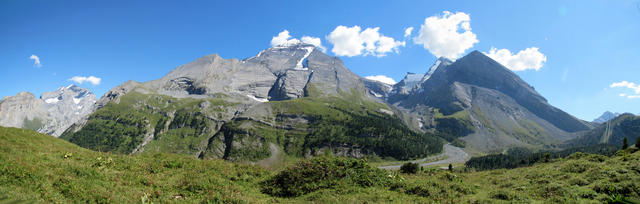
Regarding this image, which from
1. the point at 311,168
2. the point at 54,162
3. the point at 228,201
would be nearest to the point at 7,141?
→ the point at 54,162

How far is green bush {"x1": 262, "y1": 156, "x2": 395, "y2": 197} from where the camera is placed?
16703 millimetres

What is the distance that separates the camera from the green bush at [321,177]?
16703 millimetres

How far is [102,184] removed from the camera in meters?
12.7

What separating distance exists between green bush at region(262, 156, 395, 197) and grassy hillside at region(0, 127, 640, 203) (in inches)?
2.6

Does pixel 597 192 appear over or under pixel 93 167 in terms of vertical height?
over

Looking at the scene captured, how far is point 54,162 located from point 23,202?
581 cm

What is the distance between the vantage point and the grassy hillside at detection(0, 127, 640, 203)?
11.3m

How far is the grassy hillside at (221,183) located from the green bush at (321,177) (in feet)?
0.21

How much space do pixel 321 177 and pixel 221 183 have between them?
6395 millimetres

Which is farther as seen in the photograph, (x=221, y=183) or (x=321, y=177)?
(x=321, y=177)

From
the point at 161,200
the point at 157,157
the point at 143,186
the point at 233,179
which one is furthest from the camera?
the point at 157,157

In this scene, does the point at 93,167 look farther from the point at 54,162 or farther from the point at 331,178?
the point at 331,178

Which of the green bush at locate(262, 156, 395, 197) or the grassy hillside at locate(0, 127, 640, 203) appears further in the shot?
the green bush at locate(262, 156, 395, 197)

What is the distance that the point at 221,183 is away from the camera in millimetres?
15352
